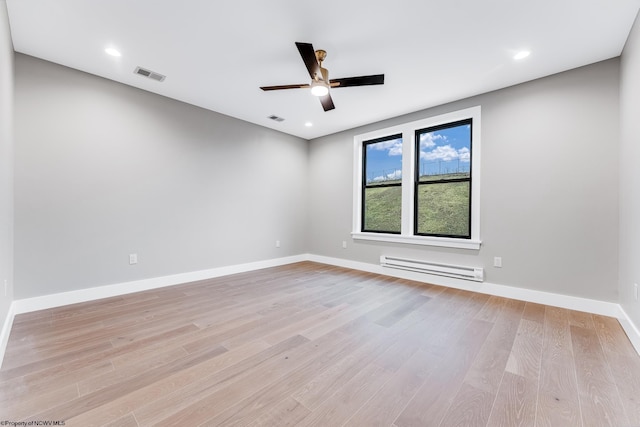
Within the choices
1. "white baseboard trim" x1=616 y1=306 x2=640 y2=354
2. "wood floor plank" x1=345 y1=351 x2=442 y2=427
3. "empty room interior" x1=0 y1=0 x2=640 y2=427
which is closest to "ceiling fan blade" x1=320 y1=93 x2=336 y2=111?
"empty room interior" x1=0 y1=0 x2=640 y2=427

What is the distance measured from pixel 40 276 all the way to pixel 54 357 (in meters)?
1.46

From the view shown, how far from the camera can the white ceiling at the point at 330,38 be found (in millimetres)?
2111

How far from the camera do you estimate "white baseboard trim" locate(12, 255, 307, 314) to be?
276cm

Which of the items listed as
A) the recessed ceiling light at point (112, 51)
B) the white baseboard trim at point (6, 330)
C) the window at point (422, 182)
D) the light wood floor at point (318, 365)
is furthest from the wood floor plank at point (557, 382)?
the recessed ceiling light at point (112, 51)

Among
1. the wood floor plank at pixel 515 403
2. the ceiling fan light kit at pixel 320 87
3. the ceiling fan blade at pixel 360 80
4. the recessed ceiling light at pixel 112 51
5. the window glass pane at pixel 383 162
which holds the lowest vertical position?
the wood floor plank at pixel 515 403

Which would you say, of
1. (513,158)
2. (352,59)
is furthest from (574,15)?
(352,59)

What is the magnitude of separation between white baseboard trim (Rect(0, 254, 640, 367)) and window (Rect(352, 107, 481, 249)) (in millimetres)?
550

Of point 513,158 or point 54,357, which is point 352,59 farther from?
point 54,357

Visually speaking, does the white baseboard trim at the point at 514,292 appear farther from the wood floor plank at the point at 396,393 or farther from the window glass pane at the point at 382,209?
the wood floor plank at the point at 396,393

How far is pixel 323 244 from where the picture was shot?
553cm

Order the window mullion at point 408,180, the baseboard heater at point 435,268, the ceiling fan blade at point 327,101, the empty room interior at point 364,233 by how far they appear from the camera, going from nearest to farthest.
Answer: the empty room interior at point 364,233
the ceiling fan blade at point 327,101
the baseboard heater at point 435,268
the window mullion at point 408,180

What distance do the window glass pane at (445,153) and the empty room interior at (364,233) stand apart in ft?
0.11

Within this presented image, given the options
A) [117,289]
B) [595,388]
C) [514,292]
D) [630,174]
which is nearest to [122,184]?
[117,289]

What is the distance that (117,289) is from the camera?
3.29 meters
